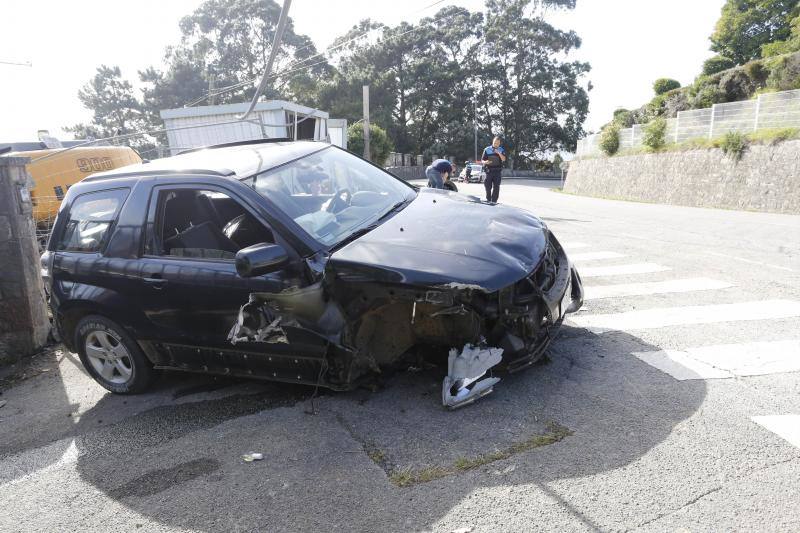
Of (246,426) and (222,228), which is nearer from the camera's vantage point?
(246,426)

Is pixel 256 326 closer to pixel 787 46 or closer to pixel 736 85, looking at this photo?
pixel 736 85

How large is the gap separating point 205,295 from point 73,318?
1532 millimetres

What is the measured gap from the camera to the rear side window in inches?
172

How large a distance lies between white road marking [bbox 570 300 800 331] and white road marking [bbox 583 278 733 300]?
2.06 feet

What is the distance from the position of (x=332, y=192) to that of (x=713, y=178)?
1821cm

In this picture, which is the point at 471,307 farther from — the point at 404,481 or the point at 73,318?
the point at 73,318

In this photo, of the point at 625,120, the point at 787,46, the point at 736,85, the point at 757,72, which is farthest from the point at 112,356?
the point at 625,120

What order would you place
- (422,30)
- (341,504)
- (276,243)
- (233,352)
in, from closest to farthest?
(341,504) < (276,243) < (233,352) < (422,30)

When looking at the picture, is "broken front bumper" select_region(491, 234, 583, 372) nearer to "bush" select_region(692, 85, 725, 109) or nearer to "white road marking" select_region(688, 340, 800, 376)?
"white road marking" select_region(688, 340, 800, 376)

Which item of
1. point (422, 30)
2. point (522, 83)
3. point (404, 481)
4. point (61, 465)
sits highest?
point (422, 30)

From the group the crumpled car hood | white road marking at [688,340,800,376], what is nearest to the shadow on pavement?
white road marking at [688,340,800,376]

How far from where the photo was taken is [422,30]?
2172 inches

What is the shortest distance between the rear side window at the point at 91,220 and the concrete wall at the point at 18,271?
150 cm

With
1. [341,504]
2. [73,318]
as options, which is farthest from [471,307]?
[73,318]
